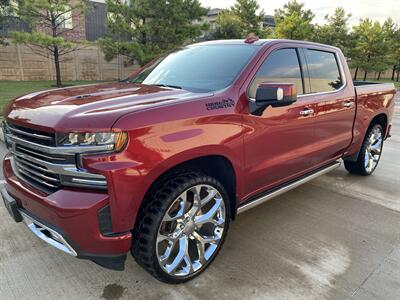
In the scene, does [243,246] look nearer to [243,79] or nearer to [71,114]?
[243,79]

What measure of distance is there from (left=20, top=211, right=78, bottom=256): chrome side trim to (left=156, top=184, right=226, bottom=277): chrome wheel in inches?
23.1

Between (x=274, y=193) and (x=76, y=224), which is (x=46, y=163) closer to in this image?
(x=76, y=224)

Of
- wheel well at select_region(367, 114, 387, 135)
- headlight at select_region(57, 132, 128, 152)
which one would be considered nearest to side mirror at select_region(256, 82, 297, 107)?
headlight at select_region(57, 132, 128, 152)

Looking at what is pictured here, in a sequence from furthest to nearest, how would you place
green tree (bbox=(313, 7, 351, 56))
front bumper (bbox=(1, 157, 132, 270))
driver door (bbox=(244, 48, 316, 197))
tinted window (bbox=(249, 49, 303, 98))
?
green tree (bbox=(313, 7, 351, 56)) < tinted window (bbox=(249, 49, 303, 98)) < driver door (bbox=(244, 48, 316, 197)) < front bumper (bbox=(1, 157, 132, 270))

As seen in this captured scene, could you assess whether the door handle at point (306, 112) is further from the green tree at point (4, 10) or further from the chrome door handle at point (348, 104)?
the green tree at point (4, 10)

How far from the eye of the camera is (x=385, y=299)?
2.49m

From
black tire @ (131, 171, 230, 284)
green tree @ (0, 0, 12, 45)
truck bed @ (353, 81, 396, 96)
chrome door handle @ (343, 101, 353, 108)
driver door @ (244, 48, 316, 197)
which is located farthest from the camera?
green tree @ (0, 0, 12, 45)

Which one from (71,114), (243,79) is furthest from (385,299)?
(71,114)

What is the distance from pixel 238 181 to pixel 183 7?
16.5 meters

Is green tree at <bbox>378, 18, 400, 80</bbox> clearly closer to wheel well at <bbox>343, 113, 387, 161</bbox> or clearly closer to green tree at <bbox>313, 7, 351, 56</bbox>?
green tree at <bbox>313, 7, 351, 56</bbox>

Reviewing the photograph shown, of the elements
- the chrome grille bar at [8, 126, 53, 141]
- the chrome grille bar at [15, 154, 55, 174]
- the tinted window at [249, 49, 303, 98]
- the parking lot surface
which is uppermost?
the tinted window at [249, 49, 303, 98]

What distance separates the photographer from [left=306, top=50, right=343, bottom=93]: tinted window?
12.4 feet

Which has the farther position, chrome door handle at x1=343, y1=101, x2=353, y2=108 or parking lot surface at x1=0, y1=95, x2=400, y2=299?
chrome door handle at x1=343, y1=101, x2=353, y2=108

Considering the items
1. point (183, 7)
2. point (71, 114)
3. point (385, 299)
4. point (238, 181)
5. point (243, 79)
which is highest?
point (183, 7)
